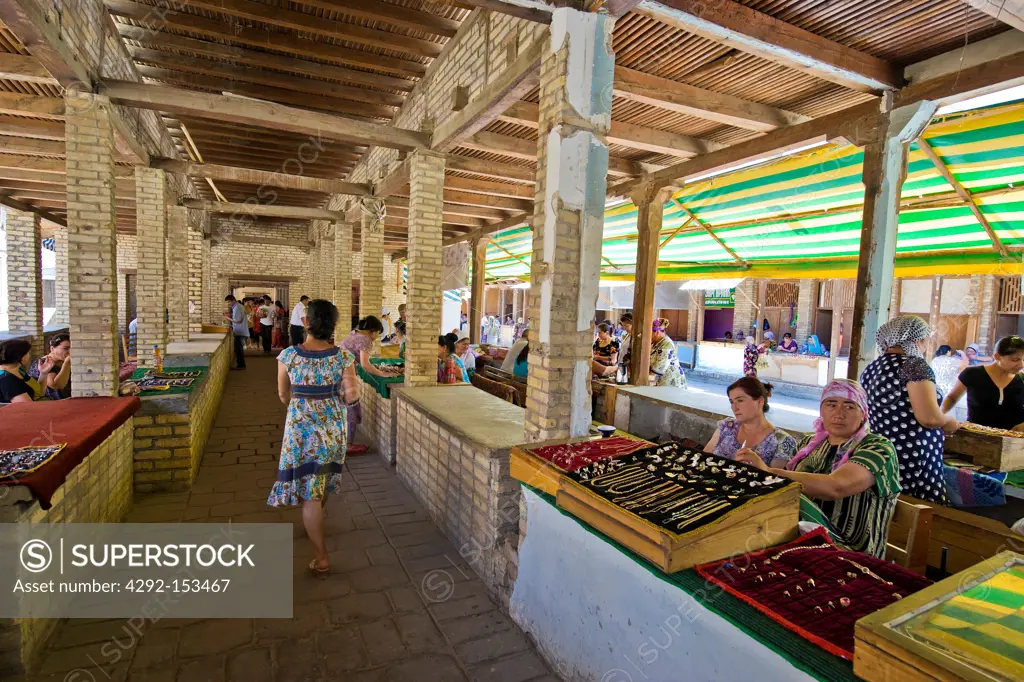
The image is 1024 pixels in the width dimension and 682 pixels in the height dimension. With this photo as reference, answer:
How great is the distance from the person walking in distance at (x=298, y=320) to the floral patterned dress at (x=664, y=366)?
7.92 meters

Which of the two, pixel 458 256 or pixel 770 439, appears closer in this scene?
pixel 770 439

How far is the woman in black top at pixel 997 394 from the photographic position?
464cm

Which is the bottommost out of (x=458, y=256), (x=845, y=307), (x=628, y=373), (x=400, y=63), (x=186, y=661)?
(x=186, y=661)

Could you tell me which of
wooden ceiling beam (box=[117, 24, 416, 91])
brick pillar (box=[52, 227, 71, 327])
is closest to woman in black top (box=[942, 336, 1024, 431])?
wooden ceiling beam (box=[117, 24, 416, 91])

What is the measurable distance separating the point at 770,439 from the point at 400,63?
5693mm

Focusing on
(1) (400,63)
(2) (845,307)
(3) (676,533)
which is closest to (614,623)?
(3) (676,533)

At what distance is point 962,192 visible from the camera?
6.28 metres

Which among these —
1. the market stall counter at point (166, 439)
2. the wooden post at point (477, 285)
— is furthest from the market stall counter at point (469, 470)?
the wooden post at point (477, 285)

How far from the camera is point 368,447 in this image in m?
6.66

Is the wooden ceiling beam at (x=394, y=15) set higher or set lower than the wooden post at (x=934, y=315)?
higher

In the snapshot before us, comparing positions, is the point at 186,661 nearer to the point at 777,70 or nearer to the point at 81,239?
the point at 81,239

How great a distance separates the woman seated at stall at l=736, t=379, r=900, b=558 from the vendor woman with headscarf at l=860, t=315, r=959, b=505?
0.90 m

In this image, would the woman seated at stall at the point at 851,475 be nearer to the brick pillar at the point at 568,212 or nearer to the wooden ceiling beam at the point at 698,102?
the brick pillar at the point at 568,212

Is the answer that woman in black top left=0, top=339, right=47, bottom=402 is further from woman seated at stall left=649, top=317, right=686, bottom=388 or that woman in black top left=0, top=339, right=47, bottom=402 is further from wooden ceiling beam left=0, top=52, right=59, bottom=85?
woman seated at stall left=649, top=317, right=686, bottom=388
